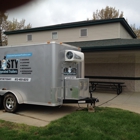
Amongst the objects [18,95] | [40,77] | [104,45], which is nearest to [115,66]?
[104,45]

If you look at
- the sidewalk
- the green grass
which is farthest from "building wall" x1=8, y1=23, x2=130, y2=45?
the green grass

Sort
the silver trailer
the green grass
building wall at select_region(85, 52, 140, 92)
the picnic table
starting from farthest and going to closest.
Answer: building wall at select_region(85, 52, 140, 92)
the picnic table
the silver trailer
the green grass

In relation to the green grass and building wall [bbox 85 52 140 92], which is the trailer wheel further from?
building wall [bbox 85 52 140 92]

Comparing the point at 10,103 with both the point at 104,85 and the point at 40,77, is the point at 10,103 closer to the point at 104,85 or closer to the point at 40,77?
the point at 40,77

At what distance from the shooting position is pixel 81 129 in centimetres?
506

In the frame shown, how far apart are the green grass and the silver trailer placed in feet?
3.62

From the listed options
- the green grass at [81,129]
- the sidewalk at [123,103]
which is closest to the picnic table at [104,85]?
the sidewalk at [123,103]

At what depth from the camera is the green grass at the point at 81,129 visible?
4594 mm

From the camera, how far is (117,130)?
511 cm

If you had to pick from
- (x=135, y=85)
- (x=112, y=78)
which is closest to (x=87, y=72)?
(x=112, y=78)

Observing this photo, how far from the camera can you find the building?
39.1ft

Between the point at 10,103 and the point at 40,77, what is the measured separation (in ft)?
5.58

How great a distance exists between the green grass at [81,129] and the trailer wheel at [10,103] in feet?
4.55

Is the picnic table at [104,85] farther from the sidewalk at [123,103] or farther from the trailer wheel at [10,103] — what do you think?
the trailer wheel at [10,103]
